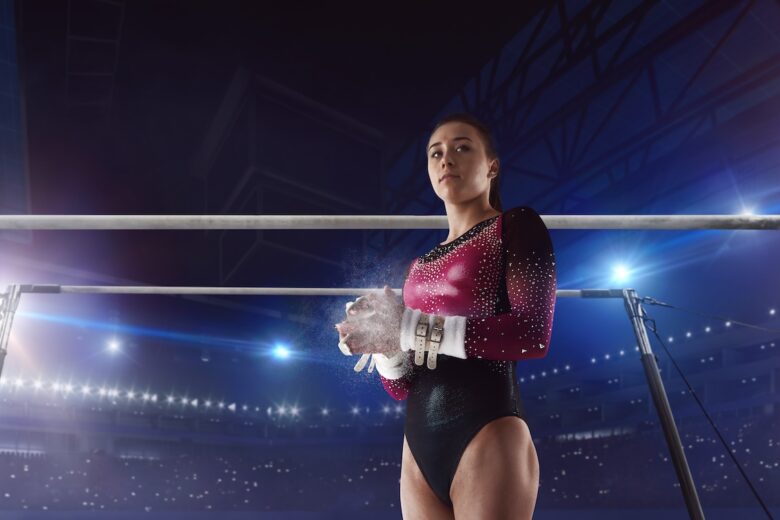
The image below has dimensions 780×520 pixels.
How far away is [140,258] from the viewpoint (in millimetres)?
8516

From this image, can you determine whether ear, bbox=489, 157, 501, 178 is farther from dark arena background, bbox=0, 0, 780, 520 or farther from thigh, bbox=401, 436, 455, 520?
dark arena background, bbox=0, 0, 780, 520

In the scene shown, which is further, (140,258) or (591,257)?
(591,257)

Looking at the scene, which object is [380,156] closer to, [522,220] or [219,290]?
[219,290]

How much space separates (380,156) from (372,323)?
23.5ft

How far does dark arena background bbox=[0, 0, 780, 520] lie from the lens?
5.98 m

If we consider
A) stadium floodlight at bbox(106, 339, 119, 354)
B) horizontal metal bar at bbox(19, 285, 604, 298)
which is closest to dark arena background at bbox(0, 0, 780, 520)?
stadium floodlight at bbox(106, 339, 119, 354)

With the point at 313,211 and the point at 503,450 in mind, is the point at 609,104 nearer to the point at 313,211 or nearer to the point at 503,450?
the point at 313,211

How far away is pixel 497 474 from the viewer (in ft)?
3.65

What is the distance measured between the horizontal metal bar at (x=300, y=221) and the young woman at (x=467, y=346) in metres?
0.75

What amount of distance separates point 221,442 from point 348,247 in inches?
676

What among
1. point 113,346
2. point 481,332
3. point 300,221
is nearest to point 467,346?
point 481,332

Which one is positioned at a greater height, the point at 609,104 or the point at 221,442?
the point at 609,104

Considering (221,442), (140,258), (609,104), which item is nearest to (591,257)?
(609,104)

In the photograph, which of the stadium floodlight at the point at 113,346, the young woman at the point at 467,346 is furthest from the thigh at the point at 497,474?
the stadium floodlight at the point at 113,346
